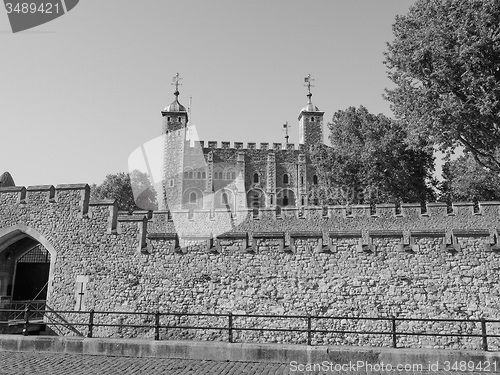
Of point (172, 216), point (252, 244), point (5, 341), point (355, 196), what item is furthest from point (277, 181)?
point (5, 341)

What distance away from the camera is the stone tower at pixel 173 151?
166 feet

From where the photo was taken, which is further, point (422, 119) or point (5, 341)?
point (422, 119)

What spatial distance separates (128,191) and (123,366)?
139 feet

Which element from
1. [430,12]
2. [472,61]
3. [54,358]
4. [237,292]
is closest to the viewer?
[54,358]

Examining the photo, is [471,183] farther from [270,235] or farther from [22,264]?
[22,264]

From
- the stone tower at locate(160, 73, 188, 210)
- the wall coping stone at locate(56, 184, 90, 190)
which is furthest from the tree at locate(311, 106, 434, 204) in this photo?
the stone tower at locate(160, 73, 188, 210)

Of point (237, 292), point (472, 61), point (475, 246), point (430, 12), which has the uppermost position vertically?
point (430, 12)

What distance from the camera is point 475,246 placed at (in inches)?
417

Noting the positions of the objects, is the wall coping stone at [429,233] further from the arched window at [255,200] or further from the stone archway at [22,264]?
the arched window at [255,200]

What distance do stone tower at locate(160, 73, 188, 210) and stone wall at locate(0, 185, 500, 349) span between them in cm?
3743

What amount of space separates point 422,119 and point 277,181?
3648cm

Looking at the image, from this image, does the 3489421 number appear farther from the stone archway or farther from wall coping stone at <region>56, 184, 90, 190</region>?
the stone archway

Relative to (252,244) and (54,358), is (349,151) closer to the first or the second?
(252,244)

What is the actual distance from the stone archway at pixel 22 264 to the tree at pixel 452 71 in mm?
14004
